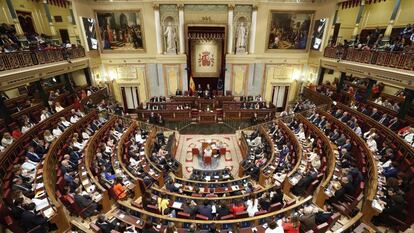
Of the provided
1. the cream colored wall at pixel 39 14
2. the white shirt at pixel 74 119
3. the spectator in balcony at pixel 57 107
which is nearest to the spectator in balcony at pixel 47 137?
the white shirt at pixel 74 119

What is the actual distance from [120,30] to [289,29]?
475 inches

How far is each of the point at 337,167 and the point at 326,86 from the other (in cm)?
871

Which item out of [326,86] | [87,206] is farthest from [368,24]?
[87,206]

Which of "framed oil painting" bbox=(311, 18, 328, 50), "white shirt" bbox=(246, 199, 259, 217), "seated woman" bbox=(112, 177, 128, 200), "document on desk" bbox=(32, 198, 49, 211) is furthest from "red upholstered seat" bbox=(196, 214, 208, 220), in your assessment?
"framed oil painting" bbox=(311, 18, 328, 50)

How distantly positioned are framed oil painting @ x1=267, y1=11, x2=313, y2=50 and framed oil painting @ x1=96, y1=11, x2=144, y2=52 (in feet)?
30.5

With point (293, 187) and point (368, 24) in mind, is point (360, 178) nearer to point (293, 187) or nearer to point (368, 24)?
point (293, 187)

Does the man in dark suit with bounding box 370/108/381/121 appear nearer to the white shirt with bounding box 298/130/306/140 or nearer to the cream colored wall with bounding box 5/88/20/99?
the white shirt with bounding box 298/130/306/140

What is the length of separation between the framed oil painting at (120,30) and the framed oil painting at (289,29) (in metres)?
9.30

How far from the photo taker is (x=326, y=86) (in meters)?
14.4

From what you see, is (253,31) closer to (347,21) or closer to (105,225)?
(347,21)

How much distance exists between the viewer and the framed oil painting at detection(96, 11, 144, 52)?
14375mm

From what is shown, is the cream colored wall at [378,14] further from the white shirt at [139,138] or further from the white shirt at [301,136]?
the white shirt at [139,138]

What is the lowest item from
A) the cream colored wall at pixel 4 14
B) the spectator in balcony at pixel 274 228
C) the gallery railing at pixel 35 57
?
the spectator in balcony at pixel 274 228

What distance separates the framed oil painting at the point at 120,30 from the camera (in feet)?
47.2
